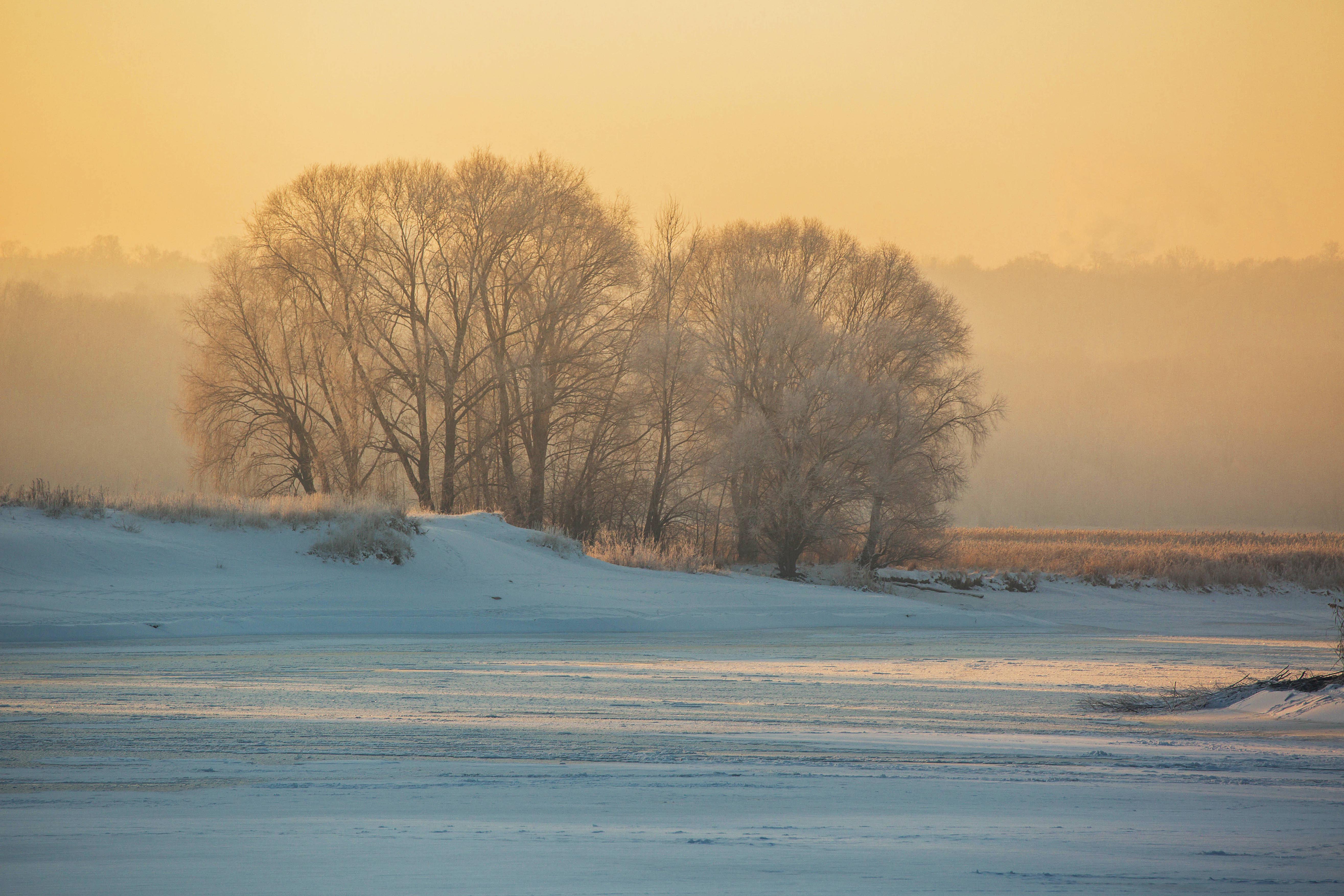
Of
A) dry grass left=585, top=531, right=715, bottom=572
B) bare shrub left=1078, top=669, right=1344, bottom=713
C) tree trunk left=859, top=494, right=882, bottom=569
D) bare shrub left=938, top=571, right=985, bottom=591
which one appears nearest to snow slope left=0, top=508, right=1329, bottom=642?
dry grass left=585, top=531, right=715, bottom=572

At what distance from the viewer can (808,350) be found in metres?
33.1

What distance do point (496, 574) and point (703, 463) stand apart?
15220mm

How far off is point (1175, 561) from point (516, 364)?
2674cm

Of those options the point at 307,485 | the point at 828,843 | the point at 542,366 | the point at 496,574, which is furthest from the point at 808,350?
the point at 828,843

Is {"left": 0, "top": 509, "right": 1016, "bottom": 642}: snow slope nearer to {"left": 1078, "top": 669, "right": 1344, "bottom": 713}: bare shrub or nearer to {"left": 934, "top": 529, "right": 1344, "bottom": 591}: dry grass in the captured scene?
{"left": 1078, "top": 669, "right": 1344, "bottom": 713}: bare shrub

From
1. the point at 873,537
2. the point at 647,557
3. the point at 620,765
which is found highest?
the point at 873,537

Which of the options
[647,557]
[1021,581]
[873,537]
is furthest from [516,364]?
[1021,581]

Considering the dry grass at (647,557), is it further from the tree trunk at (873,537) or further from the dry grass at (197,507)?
the dry grass at (197,507)

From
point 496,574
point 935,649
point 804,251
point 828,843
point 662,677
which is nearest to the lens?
point 828,843

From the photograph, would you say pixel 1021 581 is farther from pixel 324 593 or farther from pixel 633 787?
pixel 633 787

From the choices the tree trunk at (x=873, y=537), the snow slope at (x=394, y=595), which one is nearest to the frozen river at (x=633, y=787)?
the snow slope at (x=394, y=595)

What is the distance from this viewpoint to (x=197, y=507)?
65.4 feet

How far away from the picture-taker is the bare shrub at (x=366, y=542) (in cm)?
1933

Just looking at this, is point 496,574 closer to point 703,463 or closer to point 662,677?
point 662,677
